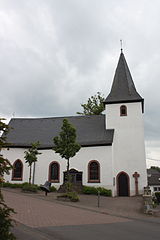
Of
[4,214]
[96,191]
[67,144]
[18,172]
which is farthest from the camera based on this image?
[18,172]

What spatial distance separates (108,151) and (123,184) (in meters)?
3.76

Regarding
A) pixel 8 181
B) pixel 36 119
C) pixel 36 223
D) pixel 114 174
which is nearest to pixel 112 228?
pixel 36 223

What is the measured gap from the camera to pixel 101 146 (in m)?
25.2

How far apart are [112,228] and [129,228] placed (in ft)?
2.39

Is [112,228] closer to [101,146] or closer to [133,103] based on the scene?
[101,146]

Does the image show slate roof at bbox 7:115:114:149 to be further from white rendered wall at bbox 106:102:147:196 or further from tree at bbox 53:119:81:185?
tree at bbox 53:119:81:185

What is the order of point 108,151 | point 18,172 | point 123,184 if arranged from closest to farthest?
1. point 123,184
2. point 108,151
3. point 18,172

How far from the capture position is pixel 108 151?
81.4ft

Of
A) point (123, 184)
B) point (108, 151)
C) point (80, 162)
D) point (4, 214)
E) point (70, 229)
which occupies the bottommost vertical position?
point (70, 229)

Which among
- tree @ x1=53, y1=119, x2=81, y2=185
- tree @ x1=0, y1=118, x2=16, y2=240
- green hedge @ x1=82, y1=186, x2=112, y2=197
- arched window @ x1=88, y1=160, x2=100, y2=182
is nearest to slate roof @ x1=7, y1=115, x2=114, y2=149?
arched window @ x1=88, y1=160, x2=100, y2=182

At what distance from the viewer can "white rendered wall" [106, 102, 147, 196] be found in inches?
977

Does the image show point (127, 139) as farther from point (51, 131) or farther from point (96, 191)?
point (51, 131)

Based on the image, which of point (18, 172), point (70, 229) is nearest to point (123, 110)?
point (18, 172)

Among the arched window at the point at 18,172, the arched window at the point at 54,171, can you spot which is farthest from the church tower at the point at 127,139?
the arched window at the point at 18,172
